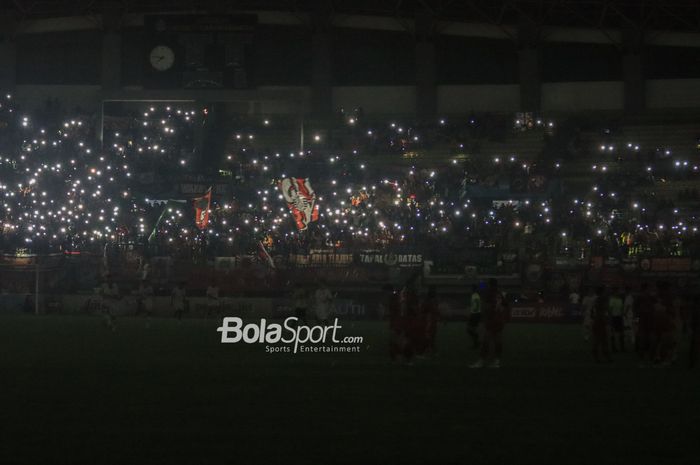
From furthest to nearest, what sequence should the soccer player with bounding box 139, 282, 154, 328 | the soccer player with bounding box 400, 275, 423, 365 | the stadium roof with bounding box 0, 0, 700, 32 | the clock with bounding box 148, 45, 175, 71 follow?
1. the stadium roof with bounding box 0, 0, 700, 32
2. the clock with bounding box 148, 45, 175, 71
3. the soccer player with bounding box 139, 282, 154, 328
4. the soccer player with bounding box 400, 275, 423, 365

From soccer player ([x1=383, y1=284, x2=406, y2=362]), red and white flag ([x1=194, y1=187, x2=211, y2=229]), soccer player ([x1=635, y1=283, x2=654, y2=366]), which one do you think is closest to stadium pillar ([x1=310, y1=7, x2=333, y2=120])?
red and white flag ([x1=194, y1=187, x2=211, y2=229])

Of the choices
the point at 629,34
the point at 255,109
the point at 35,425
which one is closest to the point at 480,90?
the point at 629,34

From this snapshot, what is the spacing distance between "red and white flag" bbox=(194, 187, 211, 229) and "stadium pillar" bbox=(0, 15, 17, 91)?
19450 mm

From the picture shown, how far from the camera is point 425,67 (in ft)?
188

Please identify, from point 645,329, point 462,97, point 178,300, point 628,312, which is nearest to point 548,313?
point 628,312

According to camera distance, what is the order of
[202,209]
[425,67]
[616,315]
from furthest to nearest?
1. [425,67]
2. [202,209]
3. [616,315]

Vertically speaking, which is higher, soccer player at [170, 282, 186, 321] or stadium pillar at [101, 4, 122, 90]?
stadium pillar at [101, 4, 122, 90]

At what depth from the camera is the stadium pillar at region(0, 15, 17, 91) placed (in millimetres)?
57875

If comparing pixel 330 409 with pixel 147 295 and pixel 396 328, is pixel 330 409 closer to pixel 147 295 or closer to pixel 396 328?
pixel 396 328

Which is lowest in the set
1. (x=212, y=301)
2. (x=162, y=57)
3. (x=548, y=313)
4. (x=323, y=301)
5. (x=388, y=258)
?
(x=548, y=313)

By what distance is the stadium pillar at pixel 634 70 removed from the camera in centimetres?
5494

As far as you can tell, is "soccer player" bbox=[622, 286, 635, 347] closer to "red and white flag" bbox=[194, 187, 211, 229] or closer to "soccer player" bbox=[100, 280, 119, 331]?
"soccer player" bbox=[100, 280, 119, 331]

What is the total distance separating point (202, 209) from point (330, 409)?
32.9m

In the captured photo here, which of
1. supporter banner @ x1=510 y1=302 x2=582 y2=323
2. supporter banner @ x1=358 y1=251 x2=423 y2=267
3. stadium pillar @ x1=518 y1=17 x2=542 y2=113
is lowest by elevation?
supporter banner @ x1=510 y1=302 x2=582 y2=323
